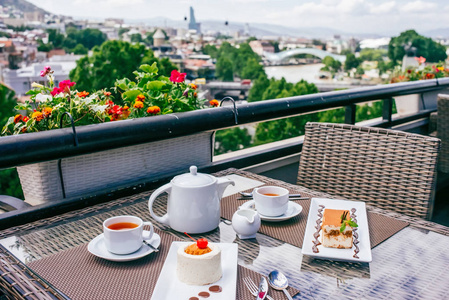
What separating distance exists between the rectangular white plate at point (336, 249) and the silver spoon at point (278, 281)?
100 millimetres

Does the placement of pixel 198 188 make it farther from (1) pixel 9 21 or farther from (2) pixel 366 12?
(2) pixel 366 12

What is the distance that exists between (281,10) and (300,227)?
97.9 meters

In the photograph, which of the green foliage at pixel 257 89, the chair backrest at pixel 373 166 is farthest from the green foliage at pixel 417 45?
the chair backrest at pixel 373 166

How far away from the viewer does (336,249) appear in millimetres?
889

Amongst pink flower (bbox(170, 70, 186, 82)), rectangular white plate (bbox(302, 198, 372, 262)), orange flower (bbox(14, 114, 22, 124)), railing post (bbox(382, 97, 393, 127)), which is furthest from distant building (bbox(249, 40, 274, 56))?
rectangular white plate (bbox(302, 198, 372, 262))

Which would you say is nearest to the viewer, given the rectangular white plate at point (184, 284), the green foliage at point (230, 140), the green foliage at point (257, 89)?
the rectangular white plate at point (184, 284)

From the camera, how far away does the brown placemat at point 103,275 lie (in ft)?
2.37

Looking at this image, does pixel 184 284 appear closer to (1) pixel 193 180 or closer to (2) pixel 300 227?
(1) pixel 193 180

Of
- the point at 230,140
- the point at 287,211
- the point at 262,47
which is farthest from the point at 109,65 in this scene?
the point at 262,47

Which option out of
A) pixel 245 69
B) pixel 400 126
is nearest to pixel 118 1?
pixel 245 69

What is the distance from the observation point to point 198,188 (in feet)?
3.06

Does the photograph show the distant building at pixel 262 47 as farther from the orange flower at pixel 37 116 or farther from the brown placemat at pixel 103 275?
the brown placemat at pixel 103 275

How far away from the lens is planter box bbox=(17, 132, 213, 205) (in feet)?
4.04

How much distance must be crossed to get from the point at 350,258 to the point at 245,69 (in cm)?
5042
